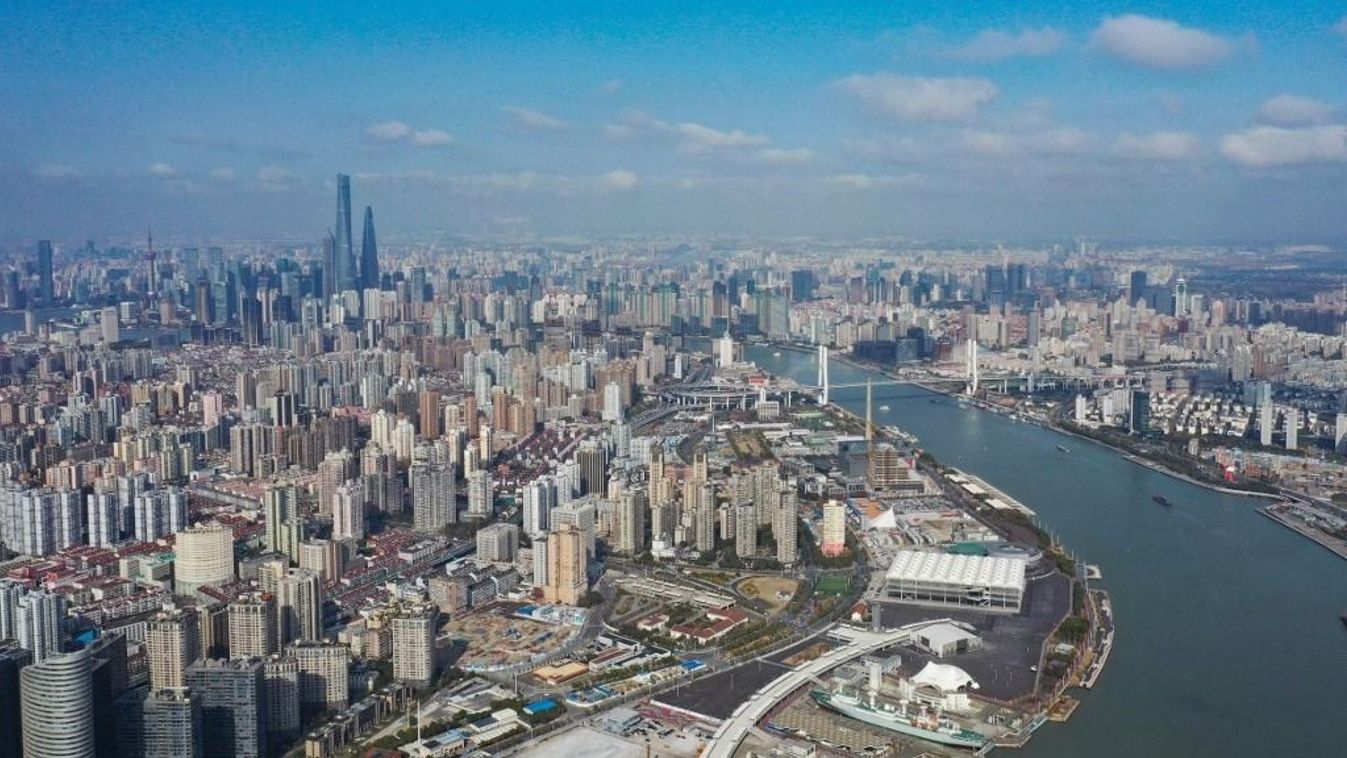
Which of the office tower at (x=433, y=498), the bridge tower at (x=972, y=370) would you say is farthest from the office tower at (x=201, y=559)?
the bridge tower at (x=972, y=370)

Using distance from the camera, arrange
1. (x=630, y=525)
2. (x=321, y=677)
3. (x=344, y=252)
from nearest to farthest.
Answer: (x=321, y=677) < (x=630, y=525) < (x=344, y=252)

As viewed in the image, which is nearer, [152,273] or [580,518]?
[580,518]

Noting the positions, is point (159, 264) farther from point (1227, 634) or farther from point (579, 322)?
point (1227, 634)

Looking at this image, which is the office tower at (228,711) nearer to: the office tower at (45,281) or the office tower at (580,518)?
the office tower at (580,518)

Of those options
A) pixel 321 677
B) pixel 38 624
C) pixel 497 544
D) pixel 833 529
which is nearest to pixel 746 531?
pixel 833 529

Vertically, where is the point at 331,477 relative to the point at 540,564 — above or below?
above

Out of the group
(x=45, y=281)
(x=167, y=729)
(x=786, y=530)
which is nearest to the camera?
(x=167, y=729)

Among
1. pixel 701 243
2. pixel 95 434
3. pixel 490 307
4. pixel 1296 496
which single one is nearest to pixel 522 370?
pixel 95 434

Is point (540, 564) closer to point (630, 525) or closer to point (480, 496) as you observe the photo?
point (630, 525)
